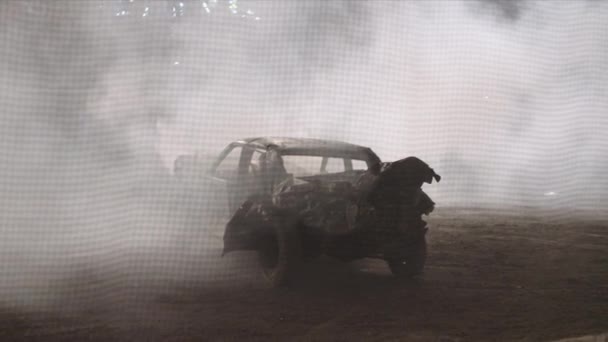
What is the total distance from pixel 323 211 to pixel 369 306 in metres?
0.65

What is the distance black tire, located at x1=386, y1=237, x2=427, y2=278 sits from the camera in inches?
146

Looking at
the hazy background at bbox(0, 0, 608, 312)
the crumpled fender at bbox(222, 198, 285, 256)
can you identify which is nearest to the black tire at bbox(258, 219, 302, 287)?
the crumpled fender at bbox(222, 198, 285, 256)

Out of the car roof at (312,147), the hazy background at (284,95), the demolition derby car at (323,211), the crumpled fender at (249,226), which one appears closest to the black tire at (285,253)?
the demolition derby car at (323,211)

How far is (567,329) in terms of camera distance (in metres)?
2.76

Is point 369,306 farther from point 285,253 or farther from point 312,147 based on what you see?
point 312,147

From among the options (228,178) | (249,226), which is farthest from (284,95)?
(249,226)

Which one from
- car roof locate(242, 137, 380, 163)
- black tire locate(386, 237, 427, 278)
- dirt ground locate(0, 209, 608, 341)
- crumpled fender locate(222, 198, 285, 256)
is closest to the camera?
dirt ground locate(0, 209, 608, 341)

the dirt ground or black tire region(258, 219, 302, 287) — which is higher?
black tire region(258, 219, 302, 287)

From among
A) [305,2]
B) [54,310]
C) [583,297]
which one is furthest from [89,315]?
[305,2]

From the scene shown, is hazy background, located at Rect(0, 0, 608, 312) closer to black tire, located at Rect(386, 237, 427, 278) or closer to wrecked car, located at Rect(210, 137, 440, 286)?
wrecked car, located at Rect(210, 137, 440, 286)

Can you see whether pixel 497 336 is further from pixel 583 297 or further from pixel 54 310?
pixel 54 310

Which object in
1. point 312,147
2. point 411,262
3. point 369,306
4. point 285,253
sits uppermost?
point 312,147

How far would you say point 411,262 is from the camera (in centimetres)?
374

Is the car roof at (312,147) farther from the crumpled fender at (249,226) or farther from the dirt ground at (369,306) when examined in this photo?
the dirt ground at (369,306)
